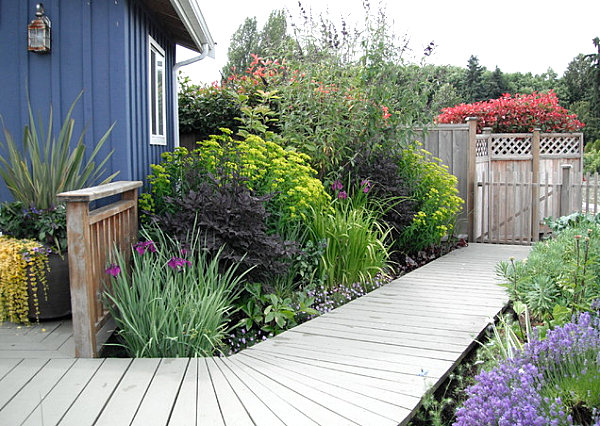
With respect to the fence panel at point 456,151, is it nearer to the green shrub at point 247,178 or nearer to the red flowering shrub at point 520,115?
the red flowering shrub at point 520,115

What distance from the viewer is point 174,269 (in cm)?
389

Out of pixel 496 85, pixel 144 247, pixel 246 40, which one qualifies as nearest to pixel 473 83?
pixel 496 85

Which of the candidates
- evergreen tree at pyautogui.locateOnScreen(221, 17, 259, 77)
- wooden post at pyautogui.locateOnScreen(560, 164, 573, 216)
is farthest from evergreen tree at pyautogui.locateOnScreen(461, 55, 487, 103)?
wooden post at pyautogui.locateOnScreen(560, 164, 573, 216)

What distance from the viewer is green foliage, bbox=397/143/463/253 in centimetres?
687

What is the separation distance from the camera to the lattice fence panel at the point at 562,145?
11.5m

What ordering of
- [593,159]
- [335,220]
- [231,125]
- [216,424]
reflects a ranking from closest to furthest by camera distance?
1. [216,424]
2. [335,220]
3. [231,125]
4. [593,159]

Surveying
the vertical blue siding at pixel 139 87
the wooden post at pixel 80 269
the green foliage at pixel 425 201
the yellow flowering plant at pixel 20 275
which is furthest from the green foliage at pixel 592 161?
the wooden post at pixel 80 269

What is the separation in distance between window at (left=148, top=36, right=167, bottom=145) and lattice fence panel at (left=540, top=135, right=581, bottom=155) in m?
8.10

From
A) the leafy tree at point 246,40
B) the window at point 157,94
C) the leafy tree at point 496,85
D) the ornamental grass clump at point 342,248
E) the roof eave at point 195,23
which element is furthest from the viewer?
the leafy tree at point 496,85

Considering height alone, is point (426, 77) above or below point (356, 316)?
above

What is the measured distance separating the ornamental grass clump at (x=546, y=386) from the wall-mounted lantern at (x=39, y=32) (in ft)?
14.1

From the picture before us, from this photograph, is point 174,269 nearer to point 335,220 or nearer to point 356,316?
point 356,316

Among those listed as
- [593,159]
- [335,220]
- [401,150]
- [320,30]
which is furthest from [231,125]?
[593,159]

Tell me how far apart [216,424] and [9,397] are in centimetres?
111
